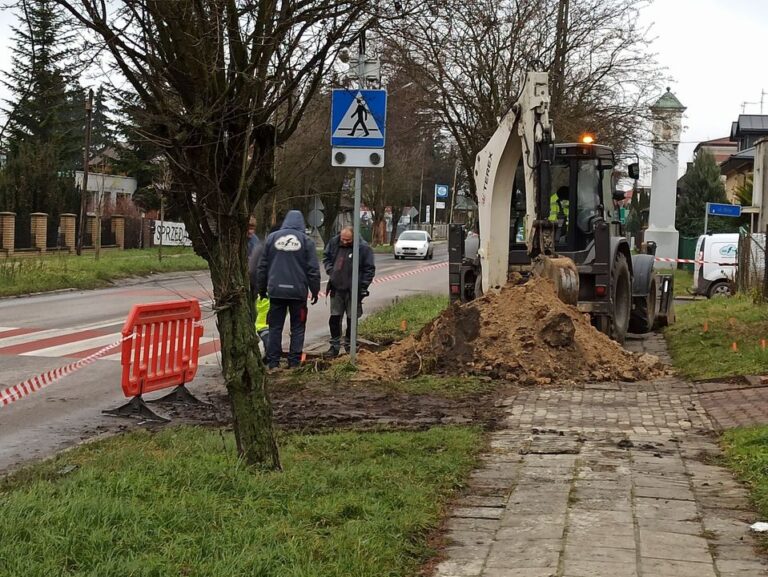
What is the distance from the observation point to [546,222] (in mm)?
13094

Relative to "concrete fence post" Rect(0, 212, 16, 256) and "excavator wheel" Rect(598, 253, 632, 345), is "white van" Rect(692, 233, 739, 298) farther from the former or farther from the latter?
"concrete fence post" Rect(0, 212, 16, 256)

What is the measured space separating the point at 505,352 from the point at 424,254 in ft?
138

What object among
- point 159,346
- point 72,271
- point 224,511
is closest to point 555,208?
point 159,346

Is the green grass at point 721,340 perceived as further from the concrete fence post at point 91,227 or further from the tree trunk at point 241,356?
the concrete fence post at point 91,227

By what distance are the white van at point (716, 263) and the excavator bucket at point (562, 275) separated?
14166 millimetres

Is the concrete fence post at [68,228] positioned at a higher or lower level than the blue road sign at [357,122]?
lower

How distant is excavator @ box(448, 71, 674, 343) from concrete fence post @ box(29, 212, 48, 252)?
2929 cm

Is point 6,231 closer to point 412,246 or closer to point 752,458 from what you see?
point 412,246

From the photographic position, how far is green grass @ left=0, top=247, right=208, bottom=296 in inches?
962

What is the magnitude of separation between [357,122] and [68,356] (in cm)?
482

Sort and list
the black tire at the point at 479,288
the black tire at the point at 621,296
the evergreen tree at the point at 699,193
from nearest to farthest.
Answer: the black tire at the point at 479,288 < the black tire at the point at 621,296 < the evergreen tree at the point at 699,193

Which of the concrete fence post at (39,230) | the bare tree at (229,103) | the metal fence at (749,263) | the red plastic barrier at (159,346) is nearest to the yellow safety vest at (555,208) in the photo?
the red plastic barrier at (159,346)

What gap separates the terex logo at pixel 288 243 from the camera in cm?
1227

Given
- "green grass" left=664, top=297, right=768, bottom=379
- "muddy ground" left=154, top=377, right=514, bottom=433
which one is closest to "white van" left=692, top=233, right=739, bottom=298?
"green grass" left=664, top=297, right=768, bottom=379
